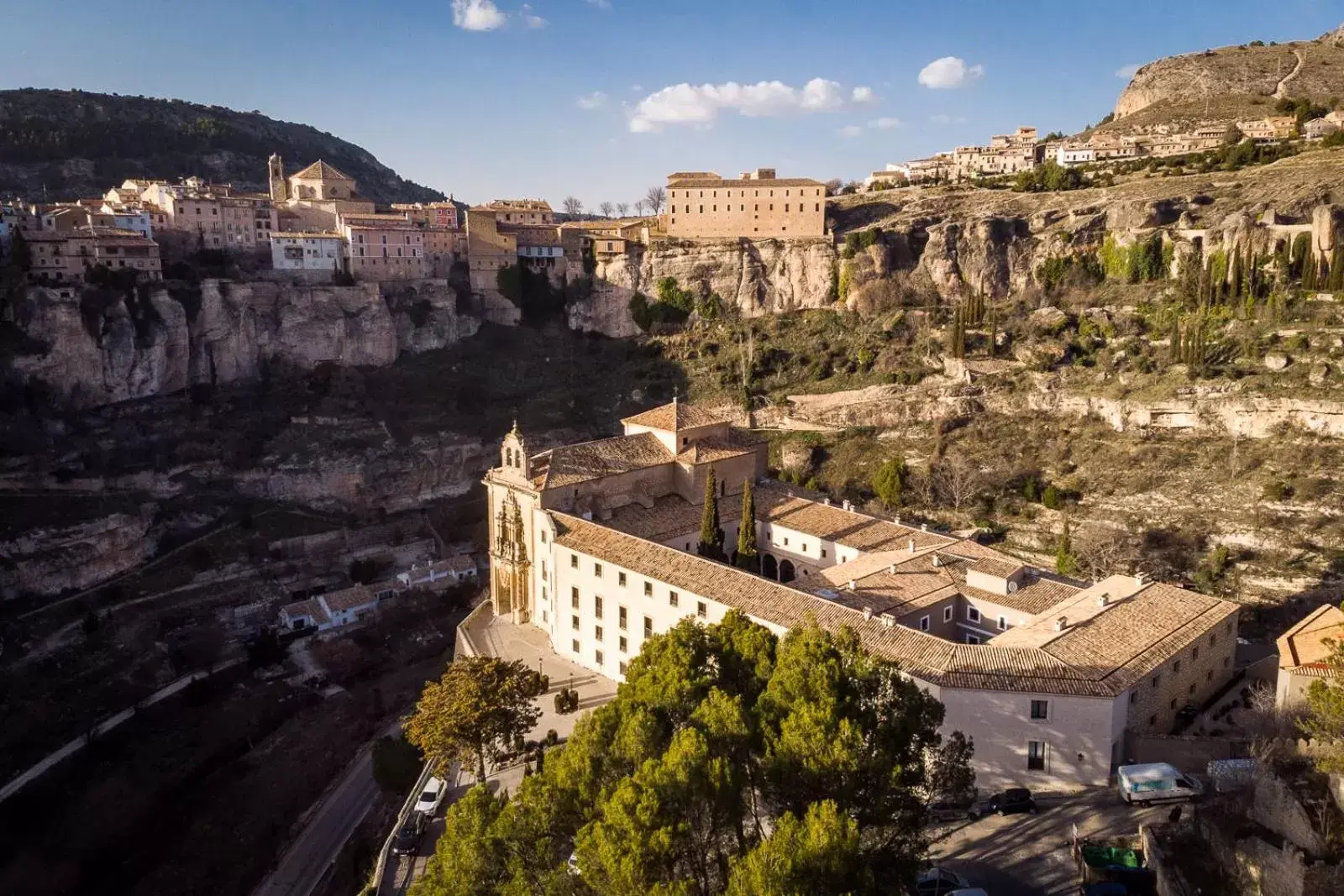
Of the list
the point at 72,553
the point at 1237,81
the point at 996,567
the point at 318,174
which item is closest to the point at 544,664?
the point at 996,567

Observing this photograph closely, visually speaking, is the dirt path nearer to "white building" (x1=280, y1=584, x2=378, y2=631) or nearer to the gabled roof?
the gabled roof

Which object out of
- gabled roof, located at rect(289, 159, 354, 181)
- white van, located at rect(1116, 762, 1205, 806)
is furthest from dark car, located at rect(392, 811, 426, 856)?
gabled roof, located at rect(289, 159, 354, 181)

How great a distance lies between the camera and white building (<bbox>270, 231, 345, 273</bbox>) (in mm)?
58969

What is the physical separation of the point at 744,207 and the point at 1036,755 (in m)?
50.6

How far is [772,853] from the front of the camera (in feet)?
38.7

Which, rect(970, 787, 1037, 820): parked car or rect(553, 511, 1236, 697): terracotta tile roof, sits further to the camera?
rect(553, 511, 1236, 697): terracotta tile roof

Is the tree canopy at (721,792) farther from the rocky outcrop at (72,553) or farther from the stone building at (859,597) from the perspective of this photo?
the rocky outcrop at (72,553)

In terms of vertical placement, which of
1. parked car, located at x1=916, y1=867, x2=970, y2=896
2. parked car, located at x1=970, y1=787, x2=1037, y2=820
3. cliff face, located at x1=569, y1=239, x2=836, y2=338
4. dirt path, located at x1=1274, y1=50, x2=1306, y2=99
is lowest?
parked car, located at x1=970, y1=787, x2=1037, y2=820

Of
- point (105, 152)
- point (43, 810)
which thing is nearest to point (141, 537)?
point (43, 810)

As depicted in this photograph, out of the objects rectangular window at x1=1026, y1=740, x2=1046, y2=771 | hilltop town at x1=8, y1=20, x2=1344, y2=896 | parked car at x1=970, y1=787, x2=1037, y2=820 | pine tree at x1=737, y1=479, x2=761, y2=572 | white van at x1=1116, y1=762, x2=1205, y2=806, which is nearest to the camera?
hilltop town at x1=8, y1=20, x2=1344, y2=896

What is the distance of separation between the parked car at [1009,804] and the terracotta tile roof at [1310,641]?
6525mm

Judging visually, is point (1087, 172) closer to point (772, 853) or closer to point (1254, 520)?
point (1254, 520)

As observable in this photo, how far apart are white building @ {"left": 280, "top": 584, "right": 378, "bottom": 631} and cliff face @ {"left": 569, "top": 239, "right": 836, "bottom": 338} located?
30.2m

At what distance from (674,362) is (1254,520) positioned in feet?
114
